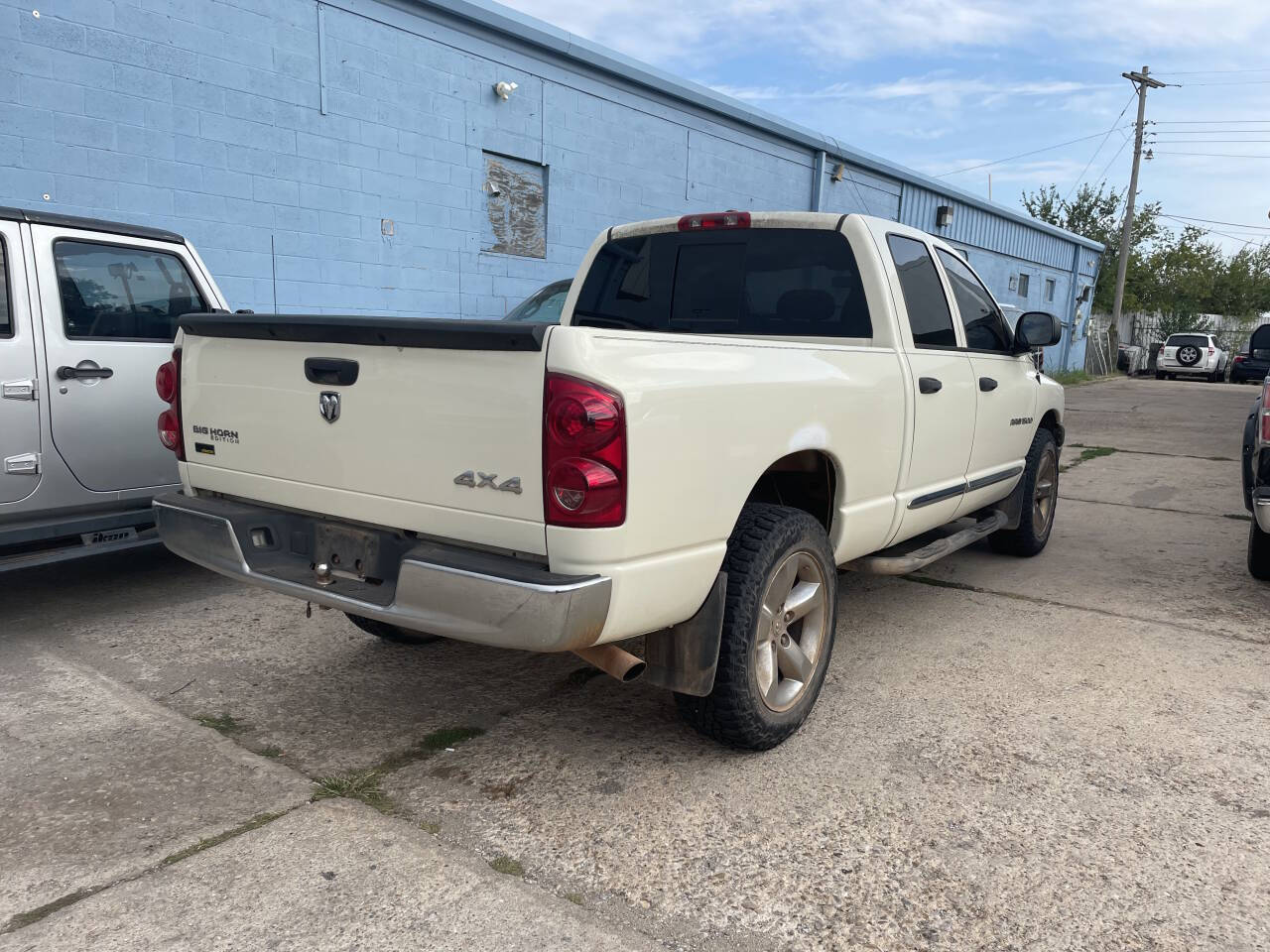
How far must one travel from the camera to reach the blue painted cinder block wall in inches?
276

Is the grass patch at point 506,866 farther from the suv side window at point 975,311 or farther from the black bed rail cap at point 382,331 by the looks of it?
the suv side window at point 975,311

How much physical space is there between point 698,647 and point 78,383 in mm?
3455

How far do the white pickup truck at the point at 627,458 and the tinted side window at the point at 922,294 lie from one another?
0.02 meters

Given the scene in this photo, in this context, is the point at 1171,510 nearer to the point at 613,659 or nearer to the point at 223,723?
the point at 613,659

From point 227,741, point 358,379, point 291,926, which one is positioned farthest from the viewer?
point 227,741

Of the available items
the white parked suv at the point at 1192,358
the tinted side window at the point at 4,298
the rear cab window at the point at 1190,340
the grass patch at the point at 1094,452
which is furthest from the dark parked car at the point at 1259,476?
the rear cab window at the point at 1190,340

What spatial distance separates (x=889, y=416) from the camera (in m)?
3.84

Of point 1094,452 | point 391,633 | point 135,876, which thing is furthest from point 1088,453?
point 135,876

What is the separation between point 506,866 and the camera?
2.64m

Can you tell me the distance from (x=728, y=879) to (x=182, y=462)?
251cm

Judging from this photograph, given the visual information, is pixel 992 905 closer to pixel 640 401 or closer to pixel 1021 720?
pixel 1021 720

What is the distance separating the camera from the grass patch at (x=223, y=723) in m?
3.47

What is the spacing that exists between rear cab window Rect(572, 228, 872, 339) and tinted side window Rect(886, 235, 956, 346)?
0.98ft

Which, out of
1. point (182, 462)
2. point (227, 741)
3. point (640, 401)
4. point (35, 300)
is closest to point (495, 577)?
point (640, 401)
